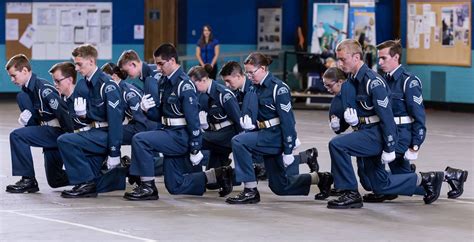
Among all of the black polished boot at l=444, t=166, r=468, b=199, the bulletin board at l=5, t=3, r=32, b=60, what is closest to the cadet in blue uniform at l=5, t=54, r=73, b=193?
the black polished boot at l=444, t=166, r=468, b=199

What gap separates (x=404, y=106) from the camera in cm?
1339

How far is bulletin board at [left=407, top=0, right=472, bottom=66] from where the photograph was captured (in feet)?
94.7

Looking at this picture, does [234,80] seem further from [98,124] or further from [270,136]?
[98,124]

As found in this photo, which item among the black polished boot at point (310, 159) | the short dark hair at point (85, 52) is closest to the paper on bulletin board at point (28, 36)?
the black polished boot at point (310, 159)

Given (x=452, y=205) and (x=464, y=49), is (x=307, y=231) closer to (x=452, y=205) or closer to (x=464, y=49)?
(x=452, y=205)

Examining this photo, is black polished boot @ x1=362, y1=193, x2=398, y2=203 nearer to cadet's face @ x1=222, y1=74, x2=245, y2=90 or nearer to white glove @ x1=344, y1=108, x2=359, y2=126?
white glove @ x1=344, y1=108, x2=359, y2=126

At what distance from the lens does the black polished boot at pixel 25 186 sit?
46.5 feet

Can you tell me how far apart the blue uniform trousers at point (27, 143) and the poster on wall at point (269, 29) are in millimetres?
19494

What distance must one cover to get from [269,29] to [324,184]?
777 inches

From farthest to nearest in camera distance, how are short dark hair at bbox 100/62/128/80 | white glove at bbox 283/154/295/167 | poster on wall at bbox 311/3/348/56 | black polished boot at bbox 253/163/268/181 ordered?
poster on wall at bbox 311/3/348/56, short dark hair at bbox 100/62/128/80, black polished boot at bbox 253/163/268/181, white glove at bbox 283/154/295/167

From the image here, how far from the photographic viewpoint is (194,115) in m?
13.6

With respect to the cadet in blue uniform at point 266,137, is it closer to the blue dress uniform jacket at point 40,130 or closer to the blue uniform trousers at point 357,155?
the blue uniform trousers at point 357,155

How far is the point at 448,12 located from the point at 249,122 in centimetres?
1671

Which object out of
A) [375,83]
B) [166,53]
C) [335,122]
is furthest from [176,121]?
[375,83]
